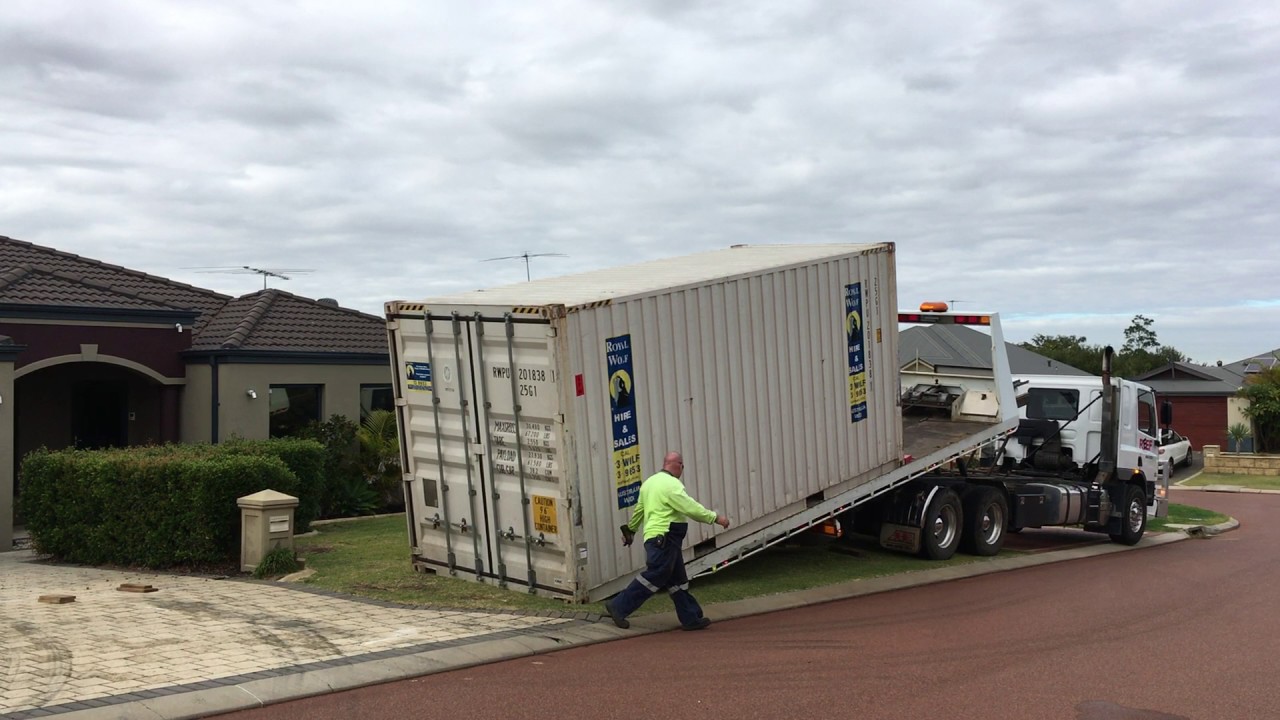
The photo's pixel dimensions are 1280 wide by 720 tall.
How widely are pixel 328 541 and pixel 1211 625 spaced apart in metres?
10.9

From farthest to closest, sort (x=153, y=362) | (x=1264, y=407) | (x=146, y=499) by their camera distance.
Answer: (x=1264, y=407)
(x=153, y=362)
(x=146, y=499)

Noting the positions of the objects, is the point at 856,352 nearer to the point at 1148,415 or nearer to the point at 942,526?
the point at 942,526

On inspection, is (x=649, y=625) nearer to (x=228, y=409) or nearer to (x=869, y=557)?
(x=869, y=557)

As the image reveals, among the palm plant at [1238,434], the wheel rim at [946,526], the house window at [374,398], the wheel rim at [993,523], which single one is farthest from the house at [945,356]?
the palm plant at [1238,434]

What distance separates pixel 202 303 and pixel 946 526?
15.0m

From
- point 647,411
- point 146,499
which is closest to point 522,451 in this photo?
point 647,411

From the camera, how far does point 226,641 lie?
9141mm

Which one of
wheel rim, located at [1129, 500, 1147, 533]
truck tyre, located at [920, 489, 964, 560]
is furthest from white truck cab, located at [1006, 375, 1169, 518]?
truck tyre, located at [920, 489, 964, 560]

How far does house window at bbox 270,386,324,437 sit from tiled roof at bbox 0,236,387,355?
0.80 m

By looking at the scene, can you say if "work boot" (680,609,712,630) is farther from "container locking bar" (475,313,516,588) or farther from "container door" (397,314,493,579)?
"container door" (397,314,493,579)

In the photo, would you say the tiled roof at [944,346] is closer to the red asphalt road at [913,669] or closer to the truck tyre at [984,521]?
the truck tyre at [984,521]

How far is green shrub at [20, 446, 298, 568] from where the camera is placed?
1317 cm

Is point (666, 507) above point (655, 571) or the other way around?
above

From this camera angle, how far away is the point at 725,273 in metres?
11.9
